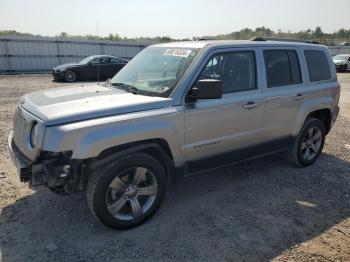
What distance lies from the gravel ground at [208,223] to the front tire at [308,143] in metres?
0.30

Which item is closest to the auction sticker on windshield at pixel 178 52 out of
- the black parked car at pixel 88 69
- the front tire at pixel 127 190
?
the front tire at pixel 127 190

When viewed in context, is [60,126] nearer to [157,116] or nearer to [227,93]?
[157,116]

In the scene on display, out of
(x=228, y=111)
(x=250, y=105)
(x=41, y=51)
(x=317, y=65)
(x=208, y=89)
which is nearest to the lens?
(x=208, y=89)

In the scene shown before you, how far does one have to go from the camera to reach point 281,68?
489cm

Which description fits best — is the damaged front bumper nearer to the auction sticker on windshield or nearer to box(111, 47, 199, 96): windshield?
box(111, 47, 199, 96): windshield

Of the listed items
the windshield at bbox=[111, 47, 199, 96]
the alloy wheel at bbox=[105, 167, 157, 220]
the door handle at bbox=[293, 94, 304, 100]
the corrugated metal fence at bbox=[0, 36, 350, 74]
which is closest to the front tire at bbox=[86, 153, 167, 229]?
the alloy wheel at bbox=[105, 167, 157, 220]

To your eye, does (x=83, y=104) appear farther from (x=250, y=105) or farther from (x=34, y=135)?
(x=250, y=105)

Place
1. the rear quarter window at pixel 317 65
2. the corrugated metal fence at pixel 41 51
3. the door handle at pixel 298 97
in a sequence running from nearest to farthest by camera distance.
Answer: the door handle at pixel 298 97 < the rear quarter window at pixel 317 65 < the corrugated metal fence at pixel 41 51

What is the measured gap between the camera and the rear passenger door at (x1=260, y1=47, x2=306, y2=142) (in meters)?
4.66

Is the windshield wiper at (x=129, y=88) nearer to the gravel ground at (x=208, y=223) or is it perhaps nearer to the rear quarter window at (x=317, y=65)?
the gravel ground at (x=208, y=223)

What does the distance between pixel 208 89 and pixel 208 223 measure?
1480 mm

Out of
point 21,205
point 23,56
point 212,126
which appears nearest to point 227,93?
point 212,126

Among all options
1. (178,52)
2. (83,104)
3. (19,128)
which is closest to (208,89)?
(178,52)

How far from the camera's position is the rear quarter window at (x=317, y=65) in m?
5.33
